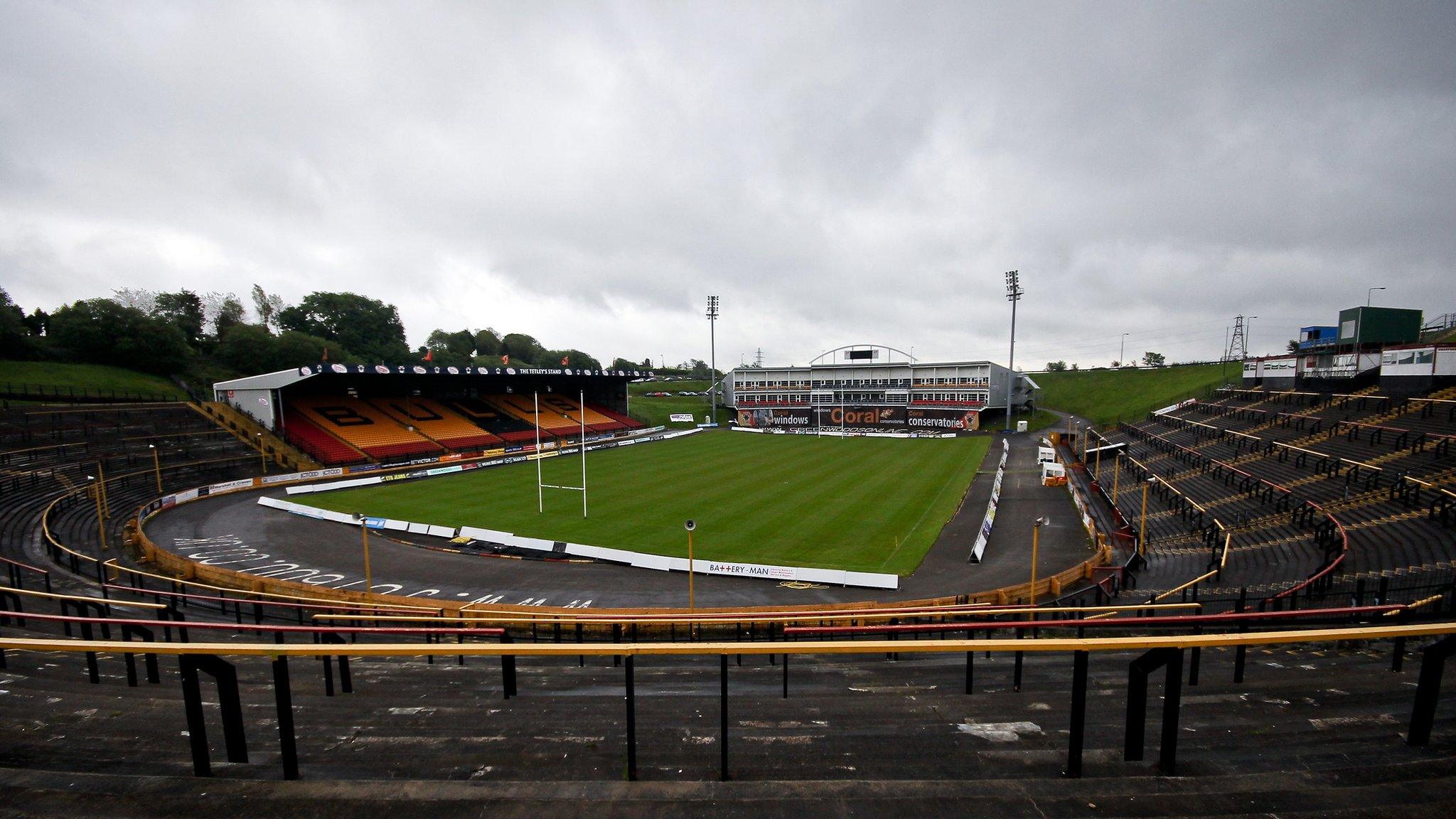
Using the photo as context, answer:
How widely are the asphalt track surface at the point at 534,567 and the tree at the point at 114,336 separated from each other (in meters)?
46.5

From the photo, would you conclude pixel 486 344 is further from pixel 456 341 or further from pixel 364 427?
pixel 364 427

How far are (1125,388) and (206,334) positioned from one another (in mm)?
143774

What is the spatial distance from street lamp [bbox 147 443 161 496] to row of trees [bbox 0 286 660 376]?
3026 centimetres

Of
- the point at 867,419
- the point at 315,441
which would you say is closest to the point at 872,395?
the point at 867,419

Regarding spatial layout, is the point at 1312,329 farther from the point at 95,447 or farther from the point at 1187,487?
the point at 95,447

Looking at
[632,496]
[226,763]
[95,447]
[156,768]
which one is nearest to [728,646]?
[226,763]

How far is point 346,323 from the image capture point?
326 feet

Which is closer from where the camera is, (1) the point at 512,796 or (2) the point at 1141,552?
(1) the point at 512,796

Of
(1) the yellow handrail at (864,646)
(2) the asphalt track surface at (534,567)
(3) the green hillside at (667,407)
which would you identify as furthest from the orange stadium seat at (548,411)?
(1) the yellow handrail at (864,646)

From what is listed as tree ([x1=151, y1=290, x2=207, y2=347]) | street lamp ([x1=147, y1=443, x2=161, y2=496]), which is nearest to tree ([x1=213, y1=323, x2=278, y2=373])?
tree ([x1=151, y1=290, x2=207, y2=347])

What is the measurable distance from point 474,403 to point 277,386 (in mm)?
21261

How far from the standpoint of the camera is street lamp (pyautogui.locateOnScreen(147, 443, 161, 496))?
31141 mm

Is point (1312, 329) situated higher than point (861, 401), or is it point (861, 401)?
point (1312, 329)

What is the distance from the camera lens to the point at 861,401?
83750mm
